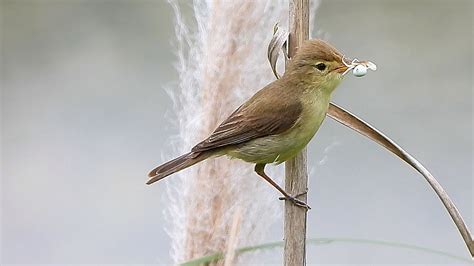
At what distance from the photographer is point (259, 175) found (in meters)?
1.09

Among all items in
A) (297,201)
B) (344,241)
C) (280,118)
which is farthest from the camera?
(280,118)

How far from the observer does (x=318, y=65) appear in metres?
1.07

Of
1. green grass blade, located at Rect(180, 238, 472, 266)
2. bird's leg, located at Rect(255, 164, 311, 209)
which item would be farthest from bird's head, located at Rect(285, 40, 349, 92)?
green grass blade, located at Rect(180, 238, 472, 266)

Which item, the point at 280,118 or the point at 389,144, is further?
the point at 280,118

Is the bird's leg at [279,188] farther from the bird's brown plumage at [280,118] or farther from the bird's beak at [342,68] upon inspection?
the bird's beak at [342,68]

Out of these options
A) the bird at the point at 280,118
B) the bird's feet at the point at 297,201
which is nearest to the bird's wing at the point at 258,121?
the bird at the point at 280,118

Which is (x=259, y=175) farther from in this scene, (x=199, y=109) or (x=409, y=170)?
(x=409, y=170)

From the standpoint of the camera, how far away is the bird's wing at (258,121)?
1.09m

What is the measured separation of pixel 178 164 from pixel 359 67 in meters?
0.24

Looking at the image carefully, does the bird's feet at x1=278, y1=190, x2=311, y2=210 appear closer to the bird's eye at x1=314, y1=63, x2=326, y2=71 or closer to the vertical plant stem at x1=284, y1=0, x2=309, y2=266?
the vertical plant stem at x1=284, y1=0, x2=309, y2=266

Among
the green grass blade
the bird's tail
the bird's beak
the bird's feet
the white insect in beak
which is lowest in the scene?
the green grass blade

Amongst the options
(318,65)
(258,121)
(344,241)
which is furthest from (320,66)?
(344,241)

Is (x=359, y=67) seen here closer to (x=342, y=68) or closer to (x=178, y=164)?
(x=342, y=68)

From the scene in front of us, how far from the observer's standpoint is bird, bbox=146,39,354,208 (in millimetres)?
1061
